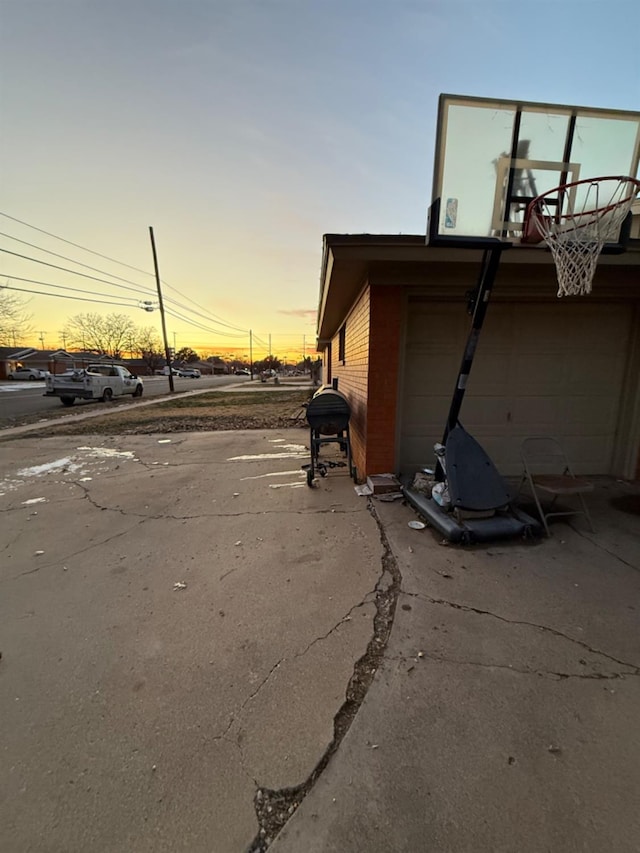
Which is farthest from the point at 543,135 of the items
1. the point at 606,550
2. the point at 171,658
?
the point at 171,658

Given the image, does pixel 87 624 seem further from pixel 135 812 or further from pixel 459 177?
pixel 459 177

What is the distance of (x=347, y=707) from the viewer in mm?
1727

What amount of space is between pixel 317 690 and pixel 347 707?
6.8 inches

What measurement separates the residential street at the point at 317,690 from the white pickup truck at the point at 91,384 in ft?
44.5

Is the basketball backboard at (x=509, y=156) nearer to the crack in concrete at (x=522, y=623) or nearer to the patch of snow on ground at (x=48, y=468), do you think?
the crack in concrete at (x=522, y=623)

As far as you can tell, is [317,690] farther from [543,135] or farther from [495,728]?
[543,135]

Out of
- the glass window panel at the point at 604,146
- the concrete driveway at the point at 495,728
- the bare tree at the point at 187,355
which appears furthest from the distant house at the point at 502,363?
the bare tree at the point at 187,355

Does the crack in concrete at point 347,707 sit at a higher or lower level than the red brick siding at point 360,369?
lower

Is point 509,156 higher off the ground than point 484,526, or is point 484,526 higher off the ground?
point 509,156

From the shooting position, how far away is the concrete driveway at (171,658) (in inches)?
53.2

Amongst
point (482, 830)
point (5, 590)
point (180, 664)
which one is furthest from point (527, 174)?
point (5, 590)

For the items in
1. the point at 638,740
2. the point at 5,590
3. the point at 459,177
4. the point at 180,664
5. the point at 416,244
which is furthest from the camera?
the point at 416,244

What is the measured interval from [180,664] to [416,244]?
4.04 meters

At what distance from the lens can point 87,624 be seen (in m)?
2.33
